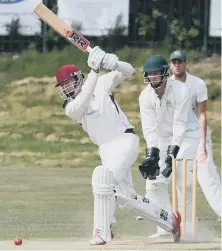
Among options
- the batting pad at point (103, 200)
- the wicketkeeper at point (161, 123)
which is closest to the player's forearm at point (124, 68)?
the wicketkeeper at point (161, 123)

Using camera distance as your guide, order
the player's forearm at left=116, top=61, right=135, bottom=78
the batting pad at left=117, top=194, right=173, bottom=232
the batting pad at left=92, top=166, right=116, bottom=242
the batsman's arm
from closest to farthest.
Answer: the batting pad at left=92, top=166, right=116, bottom=242 → the batting pad at left=117, top=194, right=173, bottom=232 → the player's forearm at left=116, top=61, right=135, bottom=78 → the batsman's arm

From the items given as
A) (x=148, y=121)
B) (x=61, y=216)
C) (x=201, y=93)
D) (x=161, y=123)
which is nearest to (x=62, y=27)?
(x=148, y=121)

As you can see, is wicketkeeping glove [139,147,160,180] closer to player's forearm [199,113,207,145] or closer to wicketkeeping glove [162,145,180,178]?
wicketkeeping glove [162,145,180,178]

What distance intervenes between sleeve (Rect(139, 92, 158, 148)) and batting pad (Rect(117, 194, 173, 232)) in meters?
0.67

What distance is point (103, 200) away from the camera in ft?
26.3

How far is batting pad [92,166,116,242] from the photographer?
799cm

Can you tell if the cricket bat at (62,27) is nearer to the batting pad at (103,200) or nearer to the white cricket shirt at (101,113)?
the white cricket shirt at (101,113)

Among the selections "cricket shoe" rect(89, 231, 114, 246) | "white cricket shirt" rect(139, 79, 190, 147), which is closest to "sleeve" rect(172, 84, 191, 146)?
"white cricket shirt" rect(139, 79, 190, 147)

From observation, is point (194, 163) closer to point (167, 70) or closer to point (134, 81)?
point (167, 70)

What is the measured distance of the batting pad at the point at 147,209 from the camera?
322 inches

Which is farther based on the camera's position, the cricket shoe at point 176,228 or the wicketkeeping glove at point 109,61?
the cricket shoe at point 176,228

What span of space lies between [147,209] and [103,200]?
14.9 inches

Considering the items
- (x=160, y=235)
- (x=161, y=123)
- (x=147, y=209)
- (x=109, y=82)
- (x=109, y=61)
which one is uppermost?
(x=109, y=61)

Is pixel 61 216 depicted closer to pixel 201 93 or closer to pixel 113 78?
pixel 201 93
